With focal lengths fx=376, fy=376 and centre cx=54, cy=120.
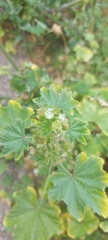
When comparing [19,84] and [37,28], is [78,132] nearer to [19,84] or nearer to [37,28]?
[19,84]

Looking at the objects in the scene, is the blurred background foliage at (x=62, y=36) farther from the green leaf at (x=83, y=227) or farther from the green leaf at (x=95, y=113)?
the green leaf at (x=83, y=227)

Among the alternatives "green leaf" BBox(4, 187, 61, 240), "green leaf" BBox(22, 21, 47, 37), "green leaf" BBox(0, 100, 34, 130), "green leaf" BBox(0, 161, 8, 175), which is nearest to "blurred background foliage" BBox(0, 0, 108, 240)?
"green leaf" BBox(22, 21, 47, 37)

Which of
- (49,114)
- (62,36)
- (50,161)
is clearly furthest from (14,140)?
(62,36)

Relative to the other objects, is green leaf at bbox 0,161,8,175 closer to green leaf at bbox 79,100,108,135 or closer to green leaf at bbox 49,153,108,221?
green leaf at bbox 79,100,108,135

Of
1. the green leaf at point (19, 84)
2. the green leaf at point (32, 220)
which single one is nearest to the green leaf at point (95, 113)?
the green leaf at point (19, 84)

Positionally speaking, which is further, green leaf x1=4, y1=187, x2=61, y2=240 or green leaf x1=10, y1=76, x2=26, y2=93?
green leaf x1=10, y1=76, x2=26, y2=93
